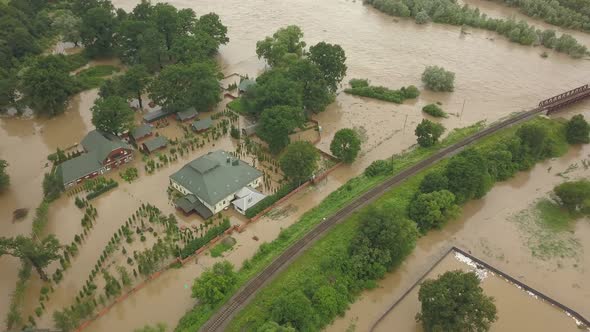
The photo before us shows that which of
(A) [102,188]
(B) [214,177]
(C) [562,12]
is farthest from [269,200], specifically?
(C) [562,12]

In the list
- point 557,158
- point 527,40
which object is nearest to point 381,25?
point 527,40

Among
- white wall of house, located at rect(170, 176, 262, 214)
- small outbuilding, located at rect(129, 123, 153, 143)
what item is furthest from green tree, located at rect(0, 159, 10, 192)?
white wall of house, located at rect(170, 176, 262, 214)

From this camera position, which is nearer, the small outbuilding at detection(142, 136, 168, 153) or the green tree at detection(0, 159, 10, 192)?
the green tree at detection(0, 159, 10, 192)

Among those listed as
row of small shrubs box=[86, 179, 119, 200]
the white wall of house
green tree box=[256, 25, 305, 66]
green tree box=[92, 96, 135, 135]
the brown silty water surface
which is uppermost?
green tree box=[256, 25, 305, 66]

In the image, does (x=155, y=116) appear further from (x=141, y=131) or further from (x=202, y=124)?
(x=202, y=124)

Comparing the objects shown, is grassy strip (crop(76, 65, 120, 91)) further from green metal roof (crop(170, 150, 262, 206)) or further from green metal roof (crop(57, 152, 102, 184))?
green metal roof (crop(170, 150, 262, 206))
